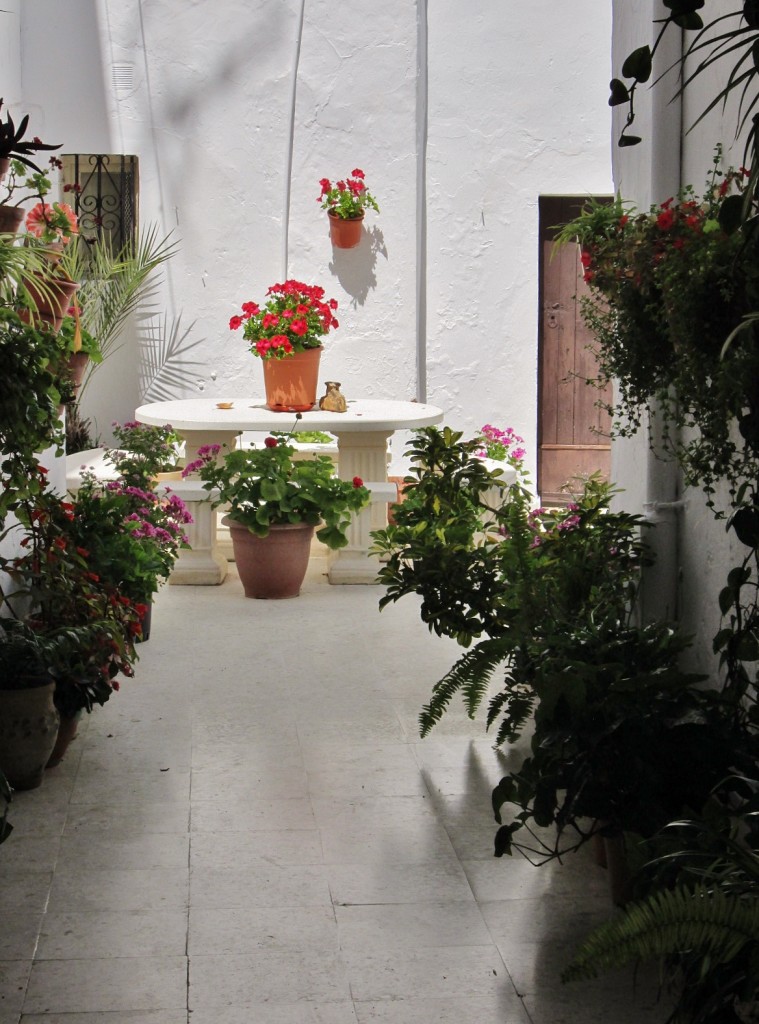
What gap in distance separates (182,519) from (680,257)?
3.66m

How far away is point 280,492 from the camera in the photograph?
6977 millimetres

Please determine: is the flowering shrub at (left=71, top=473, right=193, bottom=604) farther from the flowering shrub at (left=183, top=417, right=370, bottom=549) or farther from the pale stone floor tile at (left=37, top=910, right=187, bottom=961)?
the pale stone floor tile at (left=37, top=910, right=187, bottom=961)

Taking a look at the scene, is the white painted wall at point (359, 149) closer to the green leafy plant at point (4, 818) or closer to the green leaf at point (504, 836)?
the green leafy plant at point (4, 818)

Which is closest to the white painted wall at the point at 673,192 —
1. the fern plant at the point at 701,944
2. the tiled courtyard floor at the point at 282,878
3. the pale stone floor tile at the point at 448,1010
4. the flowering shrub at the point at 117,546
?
the tiled courtyard floor at the point at 282,878

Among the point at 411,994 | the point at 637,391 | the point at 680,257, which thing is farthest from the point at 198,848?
the point at 680,257

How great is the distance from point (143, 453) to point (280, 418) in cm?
110

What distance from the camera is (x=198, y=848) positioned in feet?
12.4

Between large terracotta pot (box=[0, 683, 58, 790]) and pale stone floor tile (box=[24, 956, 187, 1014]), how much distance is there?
1171 millimetres

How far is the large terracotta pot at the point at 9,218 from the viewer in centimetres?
415

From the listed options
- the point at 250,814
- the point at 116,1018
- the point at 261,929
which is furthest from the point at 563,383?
the point at 116,1018

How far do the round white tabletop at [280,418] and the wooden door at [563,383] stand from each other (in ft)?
6.01

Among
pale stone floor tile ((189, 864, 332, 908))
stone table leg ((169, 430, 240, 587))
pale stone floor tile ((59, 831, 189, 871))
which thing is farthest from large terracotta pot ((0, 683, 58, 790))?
stone table leg ((169, 430, 240, 587))

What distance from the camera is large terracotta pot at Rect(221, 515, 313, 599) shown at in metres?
7.02

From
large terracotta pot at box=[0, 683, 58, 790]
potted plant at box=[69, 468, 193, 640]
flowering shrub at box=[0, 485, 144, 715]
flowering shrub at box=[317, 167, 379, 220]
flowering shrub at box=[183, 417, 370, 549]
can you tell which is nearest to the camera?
large terracotta pot at box=[0, 683, 58, 790]
